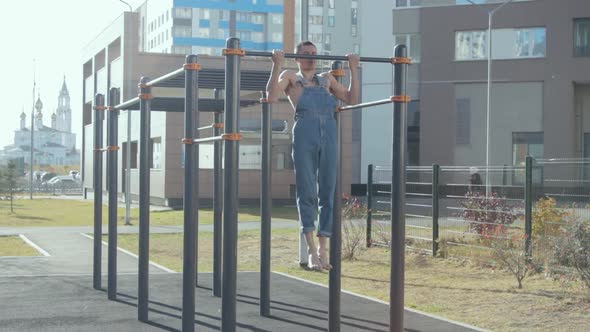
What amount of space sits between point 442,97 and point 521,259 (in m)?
33.7

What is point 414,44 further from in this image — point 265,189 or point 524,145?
point 265,189

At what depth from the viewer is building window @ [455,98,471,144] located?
43781 mm

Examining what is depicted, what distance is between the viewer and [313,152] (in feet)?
19.7

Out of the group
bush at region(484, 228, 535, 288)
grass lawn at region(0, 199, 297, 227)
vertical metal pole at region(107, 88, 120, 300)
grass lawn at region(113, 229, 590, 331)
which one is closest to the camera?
grass lawn at region(113, 229, 590, 331)

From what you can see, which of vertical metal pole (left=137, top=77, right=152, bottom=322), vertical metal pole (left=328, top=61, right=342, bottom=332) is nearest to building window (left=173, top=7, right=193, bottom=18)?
vertical metal pole (left=137, top=77, right=152, bottom=322)

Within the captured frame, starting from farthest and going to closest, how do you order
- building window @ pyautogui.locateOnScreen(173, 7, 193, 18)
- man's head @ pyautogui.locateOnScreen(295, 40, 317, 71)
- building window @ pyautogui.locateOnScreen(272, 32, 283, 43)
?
building window @ pyautogui.locateOnScreen(272, 32, 283, 43), building window @ pyautogui.locateOnScreen(173, 7, 193, 18), man's head @ pyautogui.locateOnScreen(295, 40, 317, 71)

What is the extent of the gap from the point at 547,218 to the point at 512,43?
31385 millimetres

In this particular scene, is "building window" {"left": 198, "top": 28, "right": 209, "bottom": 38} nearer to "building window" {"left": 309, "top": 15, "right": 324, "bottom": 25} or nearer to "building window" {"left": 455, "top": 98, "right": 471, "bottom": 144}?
"building window" {"left": 309, "top": 15, "right": 324, "bottom": 25}

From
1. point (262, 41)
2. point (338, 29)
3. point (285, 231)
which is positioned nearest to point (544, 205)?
point (285, 231)

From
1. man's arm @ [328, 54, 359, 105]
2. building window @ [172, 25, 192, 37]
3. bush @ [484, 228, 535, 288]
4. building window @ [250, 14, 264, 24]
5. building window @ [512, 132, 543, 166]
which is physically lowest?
bush @ [484, 228, 535, 288]

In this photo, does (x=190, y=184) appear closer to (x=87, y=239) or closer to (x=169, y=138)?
(x=87, y=239)

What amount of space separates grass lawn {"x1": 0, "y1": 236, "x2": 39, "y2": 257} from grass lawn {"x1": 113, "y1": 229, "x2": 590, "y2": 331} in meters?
2.59

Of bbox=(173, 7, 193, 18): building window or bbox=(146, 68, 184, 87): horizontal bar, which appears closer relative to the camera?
bbox=(146, 68, 184, 87): horizontal bar

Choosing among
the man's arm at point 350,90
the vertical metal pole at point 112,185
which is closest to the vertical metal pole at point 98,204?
the vertical metal pole at point 112,185
